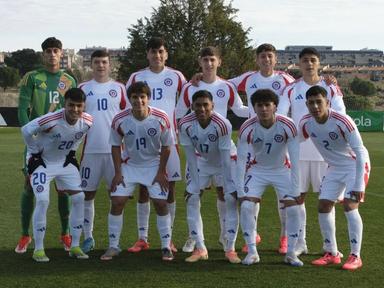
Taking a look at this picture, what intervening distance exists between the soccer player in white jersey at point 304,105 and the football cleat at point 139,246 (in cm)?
173

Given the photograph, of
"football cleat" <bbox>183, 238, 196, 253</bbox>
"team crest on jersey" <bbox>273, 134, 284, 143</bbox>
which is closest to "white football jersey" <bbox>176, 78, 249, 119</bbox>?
"team crest on jersey" <bbox>273, 134, 284, 143</bbox>

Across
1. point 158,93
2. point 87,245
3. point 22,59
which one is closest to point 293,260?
point 87,245

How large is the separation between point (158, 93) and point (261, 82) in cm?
119

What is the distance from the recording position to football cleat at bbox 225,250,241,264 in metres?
5.84

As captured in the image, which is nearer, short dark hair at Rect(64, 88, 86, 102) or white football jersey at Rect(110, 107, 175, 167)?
short dark hair at Rect(64, 88, 86, 102)

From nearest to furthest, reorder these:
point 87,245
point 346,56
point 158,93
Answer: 1. point 87,245
2. point 158,93
3. point 346,56

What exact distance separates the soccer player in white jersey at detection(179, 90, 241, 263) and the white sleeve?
1448mm

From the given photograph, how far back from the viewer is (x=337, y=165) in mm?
5840

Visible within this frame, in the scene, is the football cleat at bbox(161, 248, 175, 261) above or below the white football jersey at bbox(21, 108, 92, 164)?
below

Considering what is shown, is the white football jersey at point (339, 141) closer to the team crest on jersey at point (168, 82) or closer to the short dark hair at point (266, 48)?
the short dark hair at point (266, 48)

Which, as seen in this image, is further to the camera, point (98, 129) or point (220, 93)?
point (220, 93)

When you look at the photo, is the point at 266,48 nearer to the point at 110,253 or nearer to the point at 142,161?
the point at 142,161

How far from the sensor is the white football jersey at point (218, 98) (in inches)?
254

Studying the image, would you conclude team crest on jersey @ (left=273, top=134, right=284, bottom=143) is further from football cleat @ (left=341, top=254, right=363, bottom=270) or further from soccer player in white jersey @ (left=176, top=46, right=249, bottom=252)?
football cleat @ (left=341, top=254, right=363, bottom=270)
